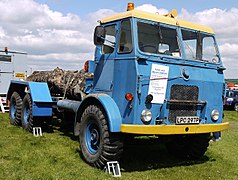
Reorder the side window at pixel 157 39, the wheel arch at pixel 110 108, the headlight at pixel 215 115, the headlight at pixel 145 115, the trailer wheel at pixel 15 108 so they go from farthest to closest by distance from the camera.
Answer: the trailer wheel at pixel 15 108 → the headlight at pixel 215 115 → the side window at pixel 157 39 → the headlight at pixel 145 115 → the wheel arch at pixel 110 108

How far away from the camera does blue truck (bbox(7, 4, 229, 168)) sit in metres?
5.64

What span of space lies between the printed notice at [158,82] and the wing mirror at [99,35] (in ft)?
3.47


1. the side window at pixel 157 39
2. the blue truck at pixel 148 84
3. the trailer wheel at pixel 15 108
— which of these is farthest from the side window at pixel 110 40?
the trailer wheel at pixel 15 108

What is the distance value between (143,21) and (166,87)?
123 centimetres

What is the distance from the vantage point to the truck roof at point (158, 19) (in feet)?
19.6

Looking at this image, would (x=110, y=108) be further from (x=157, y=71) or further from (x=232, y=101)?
(x=232, y=101)

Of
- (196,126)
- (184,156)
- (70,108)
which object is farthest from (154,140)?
(196,126)

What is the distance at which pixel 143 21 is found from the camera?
5.99m

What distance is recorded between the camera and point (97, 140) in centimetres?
614

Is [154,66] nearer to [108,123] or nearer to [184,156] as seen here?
[108,123]

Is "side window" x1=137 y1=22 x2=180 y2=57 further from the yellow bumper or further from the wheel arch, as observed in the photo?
the yellow bumper

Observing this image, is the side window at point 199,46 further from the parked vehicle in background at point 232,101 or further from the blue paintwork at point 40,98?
the parked vehicle in background at point 232,101

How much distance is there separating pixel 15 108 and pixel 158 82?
590cm

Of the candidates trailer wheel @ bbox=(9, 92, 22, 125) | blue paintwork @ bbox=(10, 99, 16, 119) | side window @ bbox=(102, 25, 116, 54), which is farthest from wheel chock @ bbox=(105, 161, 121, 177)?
blue paintwork @ bbox=(10, 99, 16, 119)
